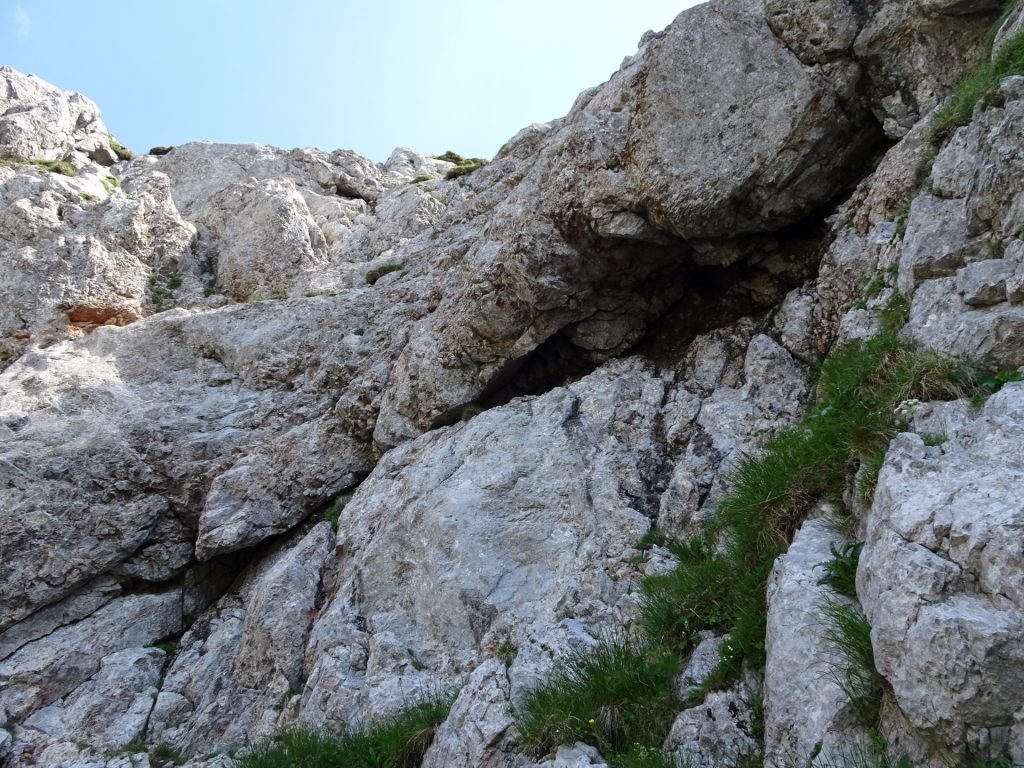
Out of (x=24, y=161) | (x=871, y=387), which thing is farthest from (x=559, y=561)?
(x=24, y=161)

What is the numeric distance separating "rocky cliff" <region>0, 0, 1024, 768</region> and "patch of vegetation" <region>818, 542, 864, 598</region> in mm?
42

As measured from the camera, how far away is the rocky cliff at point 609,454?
5.32 meters

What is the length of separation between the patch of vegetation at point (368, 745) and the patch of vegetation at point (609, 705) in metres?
1.46

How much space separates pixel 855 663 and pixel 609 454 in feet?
19.2

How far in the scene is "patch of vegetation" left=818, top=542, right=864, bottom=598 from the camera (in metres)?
5.50

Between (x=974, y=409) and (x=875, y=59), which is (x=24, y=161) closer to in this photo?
(x=875, y=59)

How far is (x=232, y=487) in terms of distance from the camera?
45.8 feet

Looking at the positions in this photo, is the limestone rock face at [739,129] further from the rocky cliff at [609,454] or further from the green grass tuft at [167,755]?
the green grass tuft at [167,755]

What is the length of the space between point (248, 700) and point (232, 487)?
450cm

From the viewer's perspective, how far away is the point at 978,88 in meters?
7.93

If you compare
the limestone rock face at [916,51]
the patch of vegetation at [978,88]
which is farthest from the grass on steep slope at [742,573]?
the limestone rock face at [916,51]

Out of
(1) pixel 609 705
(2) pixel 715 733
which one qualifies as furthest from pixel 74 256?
(2) pixel 715 733

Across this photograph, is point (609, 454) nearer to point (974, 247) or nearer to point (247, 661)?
point (974, 247)

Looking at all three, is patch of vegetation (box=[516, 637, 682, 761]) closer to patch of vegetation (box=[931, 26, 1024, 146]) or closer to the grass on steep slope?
the grass on steep slope
